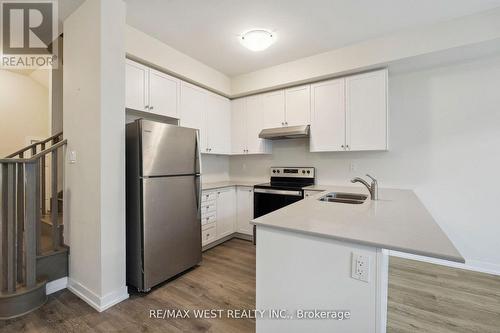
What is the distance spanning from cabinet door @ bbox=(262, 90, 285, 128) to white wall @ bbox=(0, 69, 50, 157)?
12.1ft

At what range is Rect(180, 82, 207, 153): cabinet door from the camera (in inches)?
124

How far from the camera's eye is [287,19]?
232cm

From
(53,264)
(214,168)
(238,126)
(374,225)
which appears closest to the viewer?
→ (374,225)

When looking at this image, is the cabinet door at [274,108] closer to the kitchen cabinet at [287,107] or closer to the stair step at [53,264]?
the kitchen cabinet at [287,107]

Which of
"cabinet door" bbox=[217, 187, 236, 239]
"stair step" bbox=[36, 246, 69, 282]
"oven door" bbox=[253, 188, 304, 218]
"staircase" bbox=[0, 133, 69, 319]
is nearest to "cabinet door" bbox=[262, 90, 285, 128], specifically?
"oven door" bbox=[253, 188, 304, 218]

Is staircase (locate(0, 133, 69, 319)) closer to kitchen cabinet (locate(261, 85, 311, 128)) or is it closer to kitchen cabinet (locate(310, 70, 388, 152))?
kitchen cabinet (locate(261, 85, 311, 128))

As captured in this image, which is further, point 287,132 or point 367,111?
point 287,132

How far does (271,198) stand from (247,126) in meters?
1.35

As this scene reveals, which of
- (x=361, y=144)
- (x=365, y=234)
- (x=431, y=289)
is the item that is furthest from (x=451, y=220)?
(x=365, y=234)

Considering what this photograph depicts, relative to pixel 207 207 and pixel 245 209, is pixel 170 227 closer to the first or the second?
pixel 207 207

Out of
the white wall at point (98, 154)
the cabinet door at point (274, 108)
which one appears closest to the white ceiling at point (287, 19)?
the white wall at point (98, 154)

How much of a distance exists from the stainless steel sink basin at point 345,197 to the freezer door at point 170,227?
1.49 meters

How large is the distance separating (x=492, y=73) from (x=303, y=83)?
2094mm

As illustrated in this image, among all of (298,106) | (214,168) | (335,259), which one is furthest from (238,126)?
(335,259)
